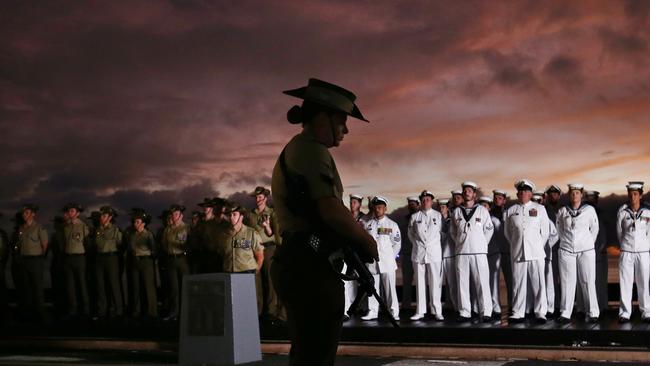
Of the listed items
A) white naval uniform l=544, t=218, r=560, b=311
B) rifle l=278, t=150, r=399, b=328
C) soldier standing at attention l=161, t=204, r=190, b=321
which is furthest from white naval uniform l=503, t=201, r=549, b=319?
rifle l=278, t=150, r=399, b=328

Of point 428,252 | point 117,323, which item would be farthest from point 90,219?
point 428,252

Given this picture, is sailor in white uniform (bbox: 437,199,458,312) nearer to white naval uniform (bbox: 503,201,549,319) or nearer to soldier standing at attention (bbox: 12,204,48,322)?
white naval uniform (bbox: 503,201,549,319)

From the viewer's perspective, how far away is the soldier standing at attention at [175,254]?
1625 centimetres

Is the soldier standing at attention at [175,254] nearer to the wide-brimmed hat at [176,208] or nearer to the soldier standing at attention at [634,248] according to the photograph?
the wide-brimmed hat at [176,208]

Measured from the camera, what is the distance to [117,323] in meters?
15.2

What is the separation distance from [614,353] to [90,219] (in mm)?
10977

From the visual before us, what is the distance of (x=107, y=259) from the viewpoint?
17.2 m

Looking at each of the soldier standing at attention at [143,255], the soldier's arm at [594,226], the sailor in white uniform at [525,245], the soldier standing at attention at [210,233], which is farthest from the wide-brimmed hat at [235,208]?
the soldier's arm at [594,226]

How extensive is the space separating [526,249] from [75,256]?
8282 millimetres

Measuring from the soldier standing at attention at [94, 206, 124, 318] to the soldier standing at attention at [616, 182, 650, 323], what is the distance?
→ 879cm

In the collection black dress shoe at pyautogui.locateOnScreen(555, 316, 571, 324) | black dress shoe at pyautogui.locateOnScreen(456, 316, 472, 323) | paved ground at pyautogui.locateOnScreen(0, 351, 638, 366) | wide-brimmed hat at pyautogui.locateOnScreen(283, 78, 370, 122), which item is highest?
wide-brimmed hat at pyautogui.locateOnScreen(283, 78, 370, 122)

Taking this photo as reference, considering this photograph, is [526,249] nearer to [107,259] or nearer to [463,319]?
[463,319]

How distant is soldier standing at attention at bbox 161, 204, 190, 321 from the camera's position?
53.3ft

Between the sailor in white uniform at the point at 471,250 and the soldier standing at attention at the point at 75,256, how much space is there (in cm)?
707
